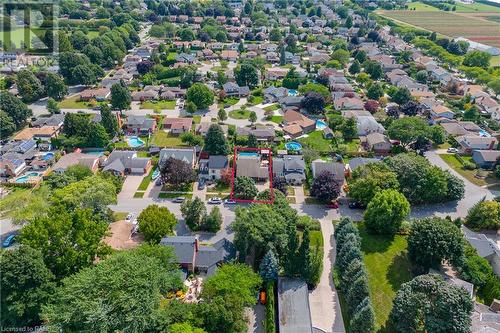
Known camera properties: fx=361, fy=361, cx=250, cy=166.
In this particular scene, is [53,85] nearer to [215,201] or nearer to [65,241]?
[215,201]

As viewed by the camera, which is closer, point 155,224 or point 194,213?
point 155,224

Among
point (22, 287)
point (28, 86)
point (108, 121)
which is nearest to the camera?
point (22, 287)

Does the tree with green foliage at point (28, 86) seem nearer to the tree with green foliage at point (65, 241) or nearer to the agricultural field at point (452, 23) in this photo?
the tree with green foliage at point (65, 241)

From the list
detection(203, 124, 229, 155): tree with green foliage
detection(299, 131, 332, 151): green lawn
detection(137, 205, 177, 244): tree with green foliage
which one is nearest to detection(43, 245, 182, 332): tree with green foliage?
detection(137, 205, 177, 244): tree with green foliage

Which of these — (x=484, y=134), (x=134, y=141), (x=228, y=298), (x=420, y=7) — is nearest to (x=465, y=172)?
(x=484, y=134)

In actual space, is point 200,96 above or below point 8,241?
above

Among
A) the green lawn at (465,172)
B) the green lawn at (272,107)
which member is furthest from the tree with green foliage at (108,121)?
the green lawn at (465,172)
